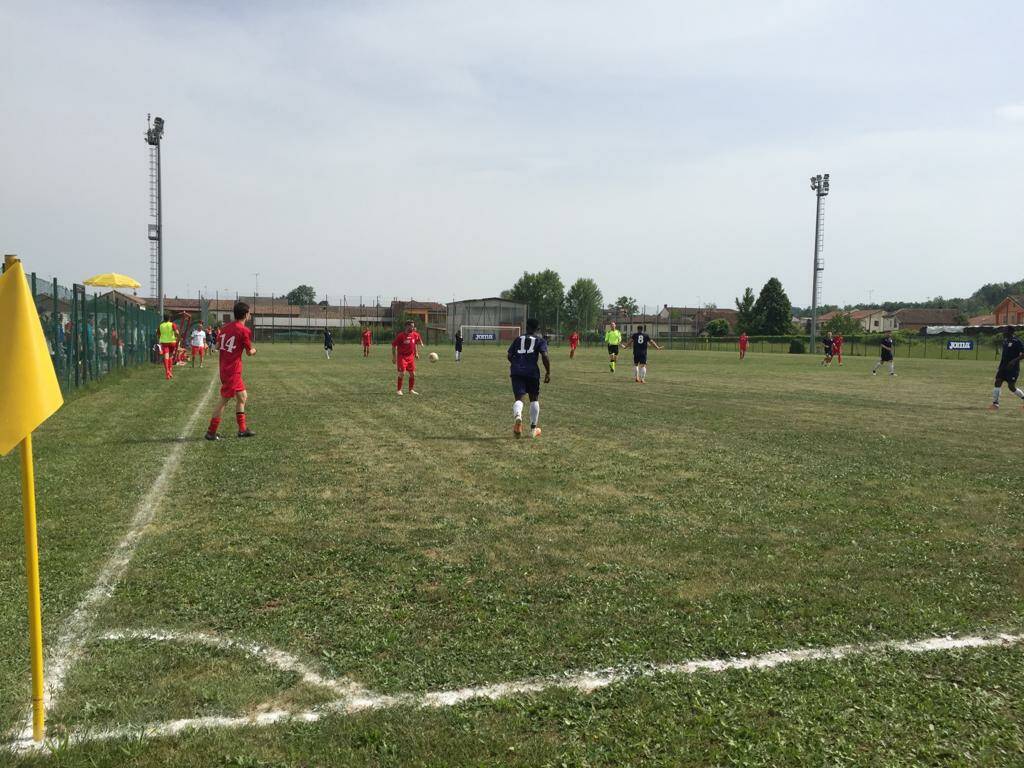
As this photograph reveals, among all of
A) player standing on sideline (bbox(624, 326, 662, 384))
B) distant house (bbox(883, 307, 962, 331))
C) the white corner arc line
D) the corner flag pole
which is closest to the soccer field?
the white corner arc line

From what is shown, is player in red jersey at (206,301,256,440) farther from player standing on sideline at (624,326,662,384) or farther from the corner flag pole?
player standing on sideline at (624,326,662,384)

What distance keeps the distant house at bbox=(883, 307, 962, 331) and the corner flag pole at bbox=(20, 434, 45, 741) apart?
134m

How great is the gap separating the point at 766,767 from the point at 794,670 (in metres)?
0.91

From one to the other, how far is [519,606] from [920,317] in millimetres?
137622

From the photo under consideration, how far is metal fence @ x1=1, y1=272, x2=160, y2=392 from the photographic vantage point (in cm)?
1603

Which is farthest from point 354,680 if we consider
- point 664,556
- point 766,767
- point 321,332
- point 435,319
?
point 435,319

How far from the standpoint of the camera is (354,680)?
11.8 ft

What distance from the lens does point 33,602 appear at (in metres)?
3.14

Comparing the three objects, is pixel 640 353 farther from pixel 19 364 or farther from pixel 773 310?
pixel 773 310

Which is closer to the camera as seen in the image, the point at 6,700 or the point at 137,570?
the point at 6,700

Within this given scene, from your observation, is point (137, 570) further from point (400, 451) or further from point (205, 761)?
point (400, 451)

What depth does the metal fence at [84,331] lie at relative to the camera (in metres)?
16.0

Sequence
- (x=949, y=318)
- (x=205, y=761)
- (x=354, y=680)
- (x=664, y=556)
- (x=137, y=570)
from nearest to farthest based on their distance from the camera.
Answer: (x=205, y=761)
(x=354, y=680)
(x=137, y=570)
(x=664, y=556)
(x=949, y=318)

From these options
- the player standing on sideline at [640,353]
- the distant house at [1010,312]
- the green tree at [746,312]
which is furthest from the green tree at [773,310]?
the player standing on sideline at [640,353]
